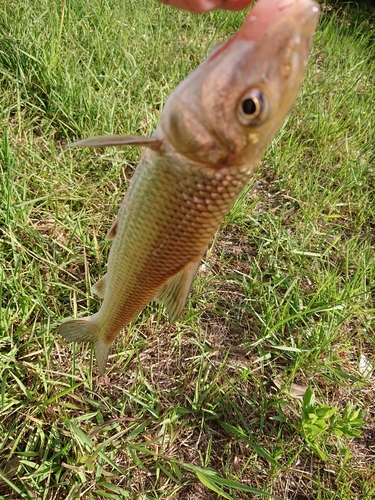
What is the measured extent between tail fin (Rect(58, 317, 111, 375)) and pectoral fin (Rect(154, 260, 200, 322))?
1.32 feet

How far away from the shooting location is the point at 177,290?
134 centimetres

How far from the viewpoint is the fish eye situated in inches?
38.0

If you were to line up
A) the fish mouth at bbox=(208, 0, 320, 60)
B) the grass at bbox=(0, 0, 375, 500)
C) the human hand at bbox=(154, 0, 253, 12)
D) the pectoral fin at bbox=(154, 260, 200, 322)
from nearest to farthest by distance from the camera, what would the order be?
the fish mouth at bbox=(208, 0, 320, 60) < the human hand at bbox=(154, 0, 253, 12) < the pectoral fin at bbox=(154, 260, 200, 322) < the grass at bbox=(0, 0, 375, 500)

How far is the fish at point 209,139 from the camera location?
95cm

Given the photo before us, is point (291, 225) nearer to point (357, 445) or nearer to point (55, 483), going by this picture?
point (357, 445)

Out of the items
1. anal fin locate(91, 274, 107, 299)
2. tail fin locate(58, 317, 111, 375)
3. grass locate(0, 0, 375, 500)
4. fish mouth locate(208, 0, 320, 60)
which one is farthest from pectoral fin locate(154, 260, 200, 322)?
grass locate(0, 0, 375, 500)

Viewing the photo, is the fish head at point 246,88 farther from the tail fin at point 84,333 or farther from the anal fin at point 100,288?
the tail fin at point 84,333

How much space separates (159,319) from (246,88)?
62.2 inches

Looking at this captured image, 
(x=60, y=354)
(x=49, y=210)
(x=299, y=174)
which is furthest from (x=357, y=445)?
(x=49, y=210)

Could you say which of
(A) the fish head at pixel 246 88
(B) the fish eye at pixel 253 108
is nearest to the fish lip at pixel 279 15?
(A) the fish head at pixel 246 88

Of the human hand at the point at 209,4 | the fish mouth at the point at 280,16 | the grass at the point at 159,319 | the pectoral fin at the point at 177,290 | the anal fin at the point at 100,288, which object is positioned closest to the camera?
the fish mouth at the point at 280,16

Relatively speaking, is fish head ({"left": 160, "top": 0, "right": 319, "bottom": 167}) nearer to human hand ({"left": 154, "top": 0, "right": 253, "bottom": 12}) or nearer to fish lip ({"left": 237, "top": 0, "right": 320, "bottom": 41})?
fish lip ({"left": 237, "top": 0, "right": 320, "bottom": 41})

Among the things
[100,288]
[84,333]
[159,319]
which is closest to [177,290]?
[100,288]

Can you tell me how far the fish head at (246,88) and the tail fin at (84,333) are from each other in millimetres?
936
